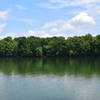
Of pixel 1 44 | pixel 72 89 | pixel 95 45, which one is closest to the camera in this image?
pixel 72 89

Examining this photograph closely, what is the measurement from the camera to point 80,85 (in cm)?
3131

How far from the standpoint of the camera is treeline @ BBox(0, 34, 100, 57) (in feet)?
281

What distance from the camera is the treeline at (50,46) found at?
8575cm

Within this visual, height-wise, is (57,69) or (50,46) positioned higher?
(50,46)

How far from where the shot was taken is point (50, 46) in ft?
305

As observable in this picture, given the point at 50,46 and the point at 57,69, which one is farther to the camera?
the point at 50,46

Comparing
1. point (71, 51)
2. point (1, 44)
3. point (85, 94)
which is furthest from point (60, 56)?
point (85, 94)

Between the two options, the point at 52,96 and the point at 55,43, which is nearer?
the point at 52,96

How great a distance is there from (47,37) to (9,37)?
15.8 metres

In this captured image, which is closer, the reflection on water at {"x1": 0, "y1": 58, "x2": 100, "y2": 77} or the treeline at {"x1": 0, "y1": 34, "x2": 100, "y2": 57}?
the reflection on water at {"x1": 0, "y1": 58, "x2": 100, "y2": 77}

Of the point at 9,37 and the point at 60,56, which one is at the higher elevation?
the point at 9,37

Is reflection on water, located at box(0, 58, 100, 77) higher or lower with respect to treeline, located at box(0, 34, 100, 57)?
lower

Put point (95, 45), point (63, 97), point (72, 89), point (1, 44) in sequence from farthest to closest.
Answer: point (1, 44) → point (95, 45) → point (72, 89) → point (63, 97)

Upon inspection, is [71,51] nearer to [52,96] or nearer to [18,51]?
[18,51]
